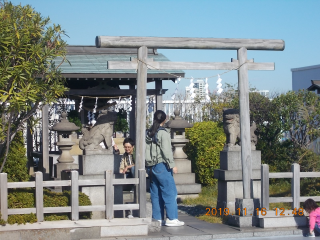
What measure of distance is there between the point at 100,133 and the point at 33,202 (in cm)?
209

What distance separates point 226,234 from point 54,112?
1141 centimetres

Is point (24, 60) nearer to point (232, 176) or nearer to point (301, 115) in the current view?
point (232, 176)

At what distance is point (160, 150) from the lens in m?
8.12

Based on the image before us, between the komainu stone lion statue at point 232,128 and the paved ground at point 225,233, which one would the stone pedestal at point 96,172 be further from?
the komainu stone lion statue at point 232,128

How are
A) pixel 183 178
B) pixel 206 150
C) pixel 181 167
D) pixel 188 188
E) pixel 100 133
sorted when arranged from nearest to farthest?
pixel 100 133 → pixel 188 188 → pixel 183 178 → pixel 181 167 → pixel 206 150

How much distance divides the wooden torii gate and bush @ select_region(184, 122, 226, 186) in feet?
17.7

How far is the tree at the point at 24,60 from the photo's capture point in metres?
7.22

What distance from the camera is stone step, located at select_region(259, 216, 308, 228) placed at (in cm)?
811

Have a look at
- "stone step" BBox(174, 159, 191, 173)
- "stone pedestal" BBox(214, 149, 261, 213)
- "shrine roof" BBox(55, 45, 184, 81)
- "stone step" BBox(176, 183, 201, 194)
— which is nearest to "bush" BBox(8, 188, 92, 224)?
"stone pedestal" BBox(214, 149, 261, 213)

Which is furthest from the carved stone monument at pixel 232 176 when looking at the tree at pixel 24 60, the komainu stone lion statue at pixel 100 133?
the tree at pixel 24 60

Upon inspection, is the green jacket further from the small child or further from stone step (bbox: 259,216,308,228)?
the small child

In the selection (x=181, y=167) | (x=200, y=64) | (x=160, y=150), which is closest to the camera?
(x=160, y=150)

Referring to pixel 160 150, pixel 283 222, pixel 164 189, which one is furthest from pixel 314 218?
pixel 160 150

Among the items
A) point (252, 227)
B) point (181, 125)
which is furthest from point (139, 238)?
point (181, 125)
